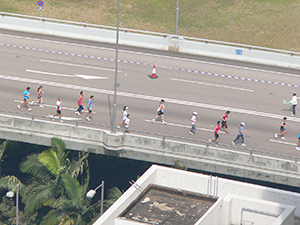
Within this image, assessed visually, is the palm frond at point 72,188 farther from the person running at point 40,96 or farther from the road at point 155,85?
the person running at point 40,96

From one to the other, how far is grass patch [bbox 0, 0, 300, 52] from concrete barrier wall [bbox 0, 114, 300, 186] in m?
22.1

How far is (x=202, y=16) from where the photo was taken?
162 feet

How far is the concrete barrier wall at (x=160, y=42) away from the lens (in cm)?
3875

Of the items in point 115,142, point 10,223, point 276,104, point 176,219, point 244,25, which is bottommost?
point 10,223

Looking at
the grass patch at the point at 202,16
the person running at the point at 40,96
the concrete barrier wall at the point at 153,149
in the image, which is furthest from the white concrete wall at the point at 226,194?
the grass patch at the point at 202,16

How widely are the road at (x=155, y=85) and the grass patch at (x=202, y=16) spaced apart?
357 inches

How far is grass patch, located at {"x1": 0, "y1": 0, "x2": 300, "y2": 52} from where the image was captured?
47.6 meters

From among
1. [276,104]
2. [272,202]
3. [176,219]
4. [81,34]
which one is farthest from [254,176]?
[81,34]

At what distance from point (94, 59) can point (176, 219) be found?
728 inches

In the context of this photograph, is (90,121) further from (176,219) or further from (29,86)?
(176,219)

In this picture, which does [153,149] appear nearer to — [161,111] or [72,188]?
[161,111]

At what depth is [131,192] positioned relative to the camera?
23.0 meters

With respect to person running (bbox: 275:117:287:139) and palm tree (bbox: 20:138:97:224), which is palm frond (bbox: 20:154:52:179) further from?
person running (bbox: 275:117:287:139)

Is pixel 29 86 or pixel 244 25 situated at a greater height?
pixel 244 25
